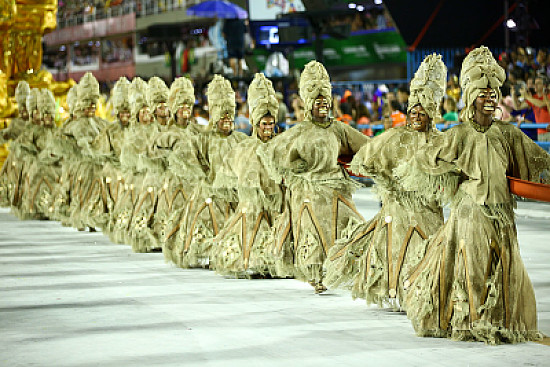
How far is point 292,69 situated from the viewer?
23578 millimetres

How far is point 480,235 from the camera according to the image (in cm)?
645

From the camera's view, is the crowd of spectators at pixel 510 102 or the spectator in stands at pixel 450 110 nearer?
the crowd of spectators at pixel 510 102

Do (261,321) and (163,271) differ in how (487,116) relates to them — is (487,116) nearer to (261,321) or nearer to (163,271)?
(261,321)

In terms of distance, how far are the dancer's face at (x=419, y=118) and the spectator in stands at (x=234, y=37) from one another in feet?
52.6

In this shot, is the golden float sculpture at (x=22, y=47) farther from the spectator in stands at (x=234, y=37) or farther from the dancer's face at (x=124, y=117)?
the dancer's face at (x=124, y=117)

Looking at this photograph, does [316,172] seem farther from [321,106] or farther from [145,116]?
[145,116]

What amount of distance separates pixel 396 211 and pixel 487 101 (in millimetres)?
1464

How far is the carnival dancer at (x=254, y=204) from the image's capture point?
9406 mm

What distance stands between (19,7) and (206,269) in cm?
1301

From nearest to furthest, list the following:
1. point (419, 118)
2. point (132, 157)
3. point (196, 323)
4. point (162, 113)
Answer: point (196, 323) < point (419, 118) < point (162, 113) < point (132, 157)

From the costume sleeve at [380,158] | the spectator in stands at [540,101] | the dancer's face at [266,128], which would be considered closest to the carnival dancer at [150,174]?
the dancer's face at [266,128]

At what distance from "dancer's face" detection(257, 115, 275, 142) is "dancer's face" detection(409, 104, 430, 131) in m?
2.07

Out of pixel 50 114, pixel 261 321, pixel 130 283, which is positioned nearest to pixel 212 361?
pixel 261 321

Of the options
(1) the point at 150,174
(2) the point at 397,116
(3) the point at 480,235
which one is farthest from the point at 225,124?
(2) the point at 397,116
